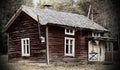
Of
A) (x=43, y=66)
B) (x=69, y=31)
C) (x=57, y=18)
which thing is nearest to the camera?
(x=43, y=66)

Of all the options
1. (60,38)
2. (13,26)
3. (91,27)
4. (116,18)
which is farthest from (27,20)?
(116,18)

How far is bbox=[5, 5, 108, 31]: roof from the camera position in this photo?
326 cm

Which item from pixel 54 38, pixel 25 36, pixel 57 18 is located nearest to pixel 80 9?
pixel 57 18

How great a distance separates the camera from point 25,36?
325 cm

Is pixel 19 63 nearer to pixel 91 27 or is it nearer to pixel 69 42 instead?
pixel 69 42

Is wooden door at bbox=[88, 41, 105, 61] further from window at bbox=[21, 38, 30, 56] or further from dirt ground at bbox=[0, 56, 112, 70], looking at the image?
window at bbox=[21, 38, 30, 56]

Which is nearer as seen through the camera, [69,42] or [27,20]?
[69,42]

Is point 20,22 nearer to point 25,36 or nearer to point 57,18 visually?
point 25,36

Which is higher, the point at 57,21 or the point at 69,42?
the point at 57,21

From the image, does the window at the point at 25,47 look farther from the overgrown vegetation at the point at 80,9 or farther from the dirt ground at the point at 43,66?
the overgrown vegetation at the point at 80,9

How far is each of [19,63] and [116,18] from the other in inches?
42.5

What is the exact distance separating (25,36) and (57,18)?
1.21 ft

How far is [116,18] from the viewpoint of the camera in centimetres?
329

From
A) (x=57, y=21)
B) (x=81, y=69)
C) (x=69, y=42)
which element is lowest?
(x=81, y=69)
